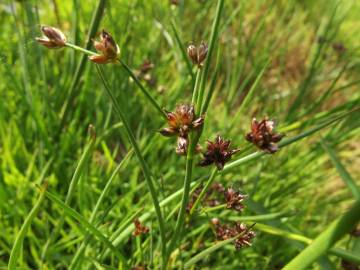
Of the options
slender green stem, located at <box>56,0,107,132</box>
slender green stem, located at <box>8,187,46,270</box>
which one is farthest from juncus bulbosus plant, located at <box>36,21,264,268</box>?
slender green stem, located at <box>56,0,107,132</box>

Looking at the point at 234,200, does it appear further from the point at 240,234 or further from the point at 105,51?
the point at 105,51

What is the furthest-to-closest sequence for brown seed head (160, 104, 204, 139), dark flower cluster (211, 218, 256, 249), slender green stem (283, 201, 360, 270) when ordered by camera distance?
1. dark flower cluster (211, 218, 256, 249)
2. brown seed head (160, 104, 204, 139)
3. slender green stem (283, 201, 360, 270)

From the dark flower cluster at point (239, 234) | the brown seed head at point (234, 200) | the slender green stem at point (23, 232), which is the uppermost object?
the slender green stem at point (23, 232)

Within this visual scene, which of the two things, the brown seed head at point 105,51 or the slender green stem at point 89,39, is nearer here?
the brown seed head at point 105,51

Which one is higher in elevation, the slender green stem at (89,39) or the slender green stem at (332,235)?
the slender green stem at (89,39)

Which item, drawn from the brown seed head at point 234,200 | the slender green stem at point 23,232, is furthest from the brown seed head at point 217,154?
the slender green stem at point 23,232

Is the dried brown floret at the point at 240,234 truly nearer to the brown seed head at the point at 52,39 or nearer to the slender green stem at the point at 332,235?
the slender green stem at the point at 332,235

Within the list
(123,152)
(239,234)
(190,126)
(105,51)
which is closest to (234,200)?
(239,234)

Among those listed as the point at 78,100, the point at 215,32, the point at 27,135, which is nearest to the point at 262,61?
the point at 78,100

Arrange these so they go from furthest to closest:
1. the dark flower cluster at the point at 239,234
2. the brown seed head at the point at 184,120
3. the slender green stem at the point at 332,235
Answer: the dark flower cluster at the point at 239,234
the brown seed head at the point at 184,120
the slender green stem at the point at 332,235

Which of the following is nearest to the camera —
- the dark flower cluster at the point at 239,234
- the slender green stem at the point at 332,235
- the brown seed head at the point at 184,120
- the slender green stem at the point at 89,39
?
the slender green stem at the point at 332,235

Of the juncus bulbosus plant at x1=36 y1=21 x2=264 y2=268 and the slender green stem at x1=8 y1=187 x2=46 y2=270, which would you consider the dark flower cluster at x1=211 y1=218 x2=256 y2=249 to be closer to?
the juncus bulbosus plant at x1=36 y1=21 x2=264 y2=268
